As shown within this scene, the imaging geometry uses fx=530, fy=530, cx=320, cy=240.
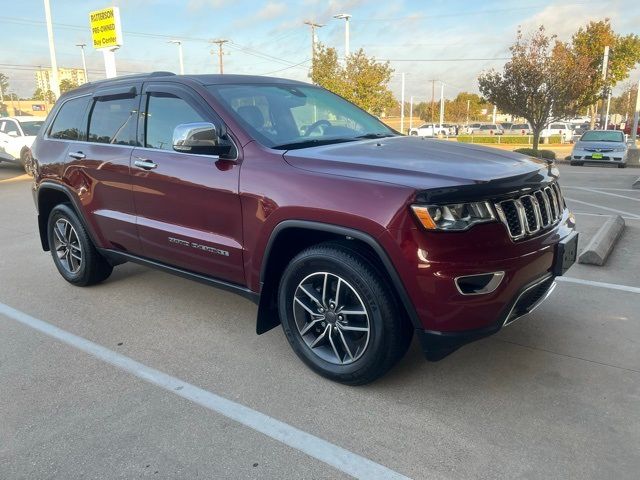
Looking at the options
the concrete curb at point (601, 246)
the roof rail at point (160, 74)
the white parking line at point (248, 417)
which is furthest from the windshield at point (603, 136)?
the white parking line at point (248, 417)

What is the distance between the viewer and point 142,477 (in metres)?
2.45

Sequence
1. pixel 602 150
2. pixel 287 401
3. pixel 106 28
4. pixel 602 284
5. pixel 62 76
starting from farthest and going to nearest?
pixel 62 76 → pixel 602 150 → pixel 106 28 → pixel 602 284 → pixel 287 401

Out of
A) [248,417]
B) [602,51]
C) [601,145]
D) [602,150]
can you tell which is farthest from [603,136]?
[248,417]

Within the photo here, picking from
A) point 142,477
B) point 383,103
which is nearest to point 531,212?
point 142,477

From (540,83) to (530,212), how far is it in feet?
67.3

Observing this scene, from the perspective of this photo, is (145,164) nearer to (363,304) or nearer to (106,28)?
(363,304)

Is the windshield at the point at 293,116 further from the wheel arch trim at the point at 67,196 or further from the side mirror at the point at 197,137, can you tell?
the wheel arch trim at the point at 67,196

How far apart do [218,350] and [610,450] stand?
2429mm

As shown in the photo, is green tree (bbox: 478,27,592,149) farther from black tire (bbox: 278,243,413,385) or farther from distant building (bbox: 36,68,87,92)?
distant building (bbox: 36,68,87,92)

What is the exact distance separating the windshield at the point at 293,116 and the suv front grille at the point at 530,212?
134 cm

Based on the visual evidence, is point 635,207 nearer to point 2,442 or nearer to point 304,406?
point 304,406

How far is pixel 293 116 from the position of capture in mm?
3859

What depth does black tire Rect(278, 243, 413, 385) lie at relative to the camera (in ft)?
9.41

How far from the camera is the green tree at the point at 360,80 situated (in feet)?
78.9
